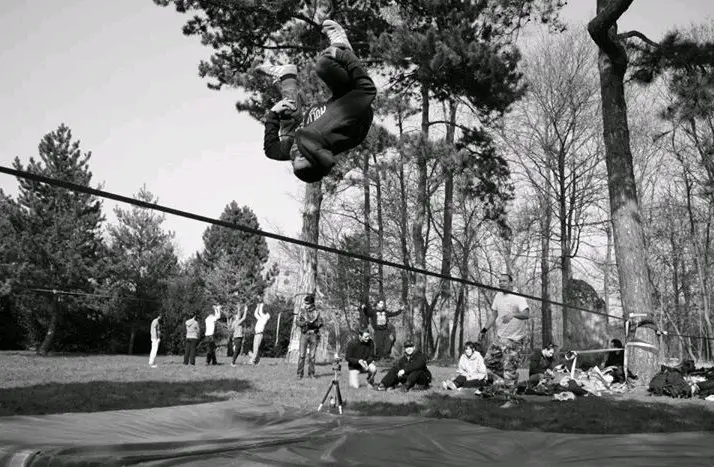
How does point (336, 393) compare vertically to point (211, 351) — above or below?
below

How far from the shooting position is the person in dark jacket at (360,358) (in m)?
8.17

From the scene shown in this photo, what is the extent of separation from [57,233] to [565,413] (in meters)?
17.8

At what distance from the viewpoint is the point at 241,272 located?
3203cm

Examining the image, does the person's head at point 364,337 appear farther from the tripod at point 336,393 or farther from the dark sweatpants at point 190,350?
the dark sweatpants at point 190,350

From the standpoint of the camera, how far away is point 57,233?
733 inches

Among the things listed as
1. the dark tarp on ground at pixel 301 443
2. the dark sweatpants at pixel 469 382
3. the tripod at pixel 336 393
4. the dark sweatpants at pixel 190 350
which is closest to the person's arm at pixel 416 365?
the dark sweatpants at pixel 469 382

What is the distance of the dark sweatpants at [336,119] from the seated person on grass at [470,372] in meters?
4.90

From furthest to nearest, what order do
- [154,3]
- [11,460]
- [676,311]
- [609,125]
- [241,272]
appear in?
[241,272] → [676,311] → [154,3] → [609,125] → [11,460]

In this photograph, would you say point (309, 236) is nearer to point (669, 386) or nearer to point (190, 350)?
point (190, 350)

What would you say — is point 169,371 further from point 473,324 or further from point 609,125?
point 473,324

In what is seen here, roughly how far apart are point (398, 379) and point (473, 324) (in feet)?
93.6

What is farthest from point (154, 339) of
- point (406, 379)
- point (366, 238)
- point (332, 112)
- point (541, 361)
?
point (366, 238)

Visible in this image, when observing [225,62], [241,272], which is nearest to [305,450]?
[225,62]

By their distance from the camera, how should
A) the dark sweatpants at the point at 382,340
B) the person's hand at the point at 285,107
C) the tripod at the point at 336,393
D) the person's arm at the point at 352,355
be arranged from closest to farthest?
the person's hand at the point at 285,107 < the tripod at the point at 336,393 < the person's arm at the point at 352,355 < the dark sweatpants at the point at 382,340
